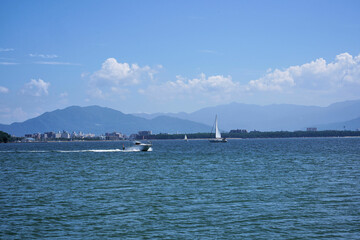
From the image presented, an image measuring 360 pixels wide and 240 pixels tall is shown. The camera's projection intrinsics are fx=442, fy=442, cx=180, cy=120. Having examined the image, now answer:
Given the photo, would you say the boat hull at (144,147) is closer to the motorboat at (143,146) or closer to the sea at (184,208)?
the motorboat at (143,146)

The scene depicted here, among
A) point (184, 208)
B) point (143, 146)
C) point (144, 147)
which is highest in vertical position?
point (143, 146)

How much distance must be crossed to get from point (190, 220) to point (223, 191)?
46.9ft

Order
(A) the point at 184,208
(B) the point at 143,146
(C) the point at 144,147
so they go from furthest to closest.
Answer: (C) the point at 144,147 → (B) the point at 143,146 → (A) the point at 184,208

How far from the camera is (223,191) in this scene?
44.5 meters

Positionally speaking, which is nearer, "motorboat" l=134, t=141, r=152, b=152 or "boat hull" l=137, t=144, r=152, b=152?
"boat hull" l=137, t=144, r=152, b=152

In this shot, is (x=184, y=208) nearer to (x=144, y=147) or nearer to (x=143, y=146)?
(x=143, y=146)

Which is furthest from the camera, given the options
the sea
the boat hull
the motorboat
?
the motorboat

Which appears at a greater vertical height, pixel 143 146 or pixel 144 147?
pixel 143 146

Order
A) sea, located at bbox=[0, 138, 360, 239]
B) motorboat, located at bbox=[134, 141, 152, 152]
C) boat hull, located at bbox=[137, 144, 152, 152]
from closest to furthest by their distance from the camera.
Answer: sea, located at bbox=[0, 138, 360, 239] → boat hull, located at bbox=[137, 144, 152, 152] → motorboat, located at bbox=[134, 141, 152, 152]

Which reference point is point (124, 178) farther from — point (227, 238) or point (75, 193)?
point (227, 238)

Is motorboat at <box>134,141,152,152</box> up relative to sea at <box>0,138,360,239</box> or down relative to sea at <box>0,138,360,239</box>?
up

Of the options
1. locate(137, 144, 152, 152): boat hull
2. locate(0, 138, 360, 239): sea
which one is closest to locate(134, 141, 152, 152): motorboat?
locate(137, 144, 152, 152): boat hull

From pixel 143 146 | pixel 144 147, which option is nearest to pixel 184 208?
pixel 143 146

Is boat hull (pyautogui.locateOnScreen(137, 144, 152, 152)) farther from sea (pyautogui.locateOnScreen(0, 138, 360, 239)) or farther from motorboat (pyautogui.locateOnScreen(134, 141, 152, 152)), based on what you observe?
sea (pyautogui.locateOnScreen(0, 138, 360, 239))
